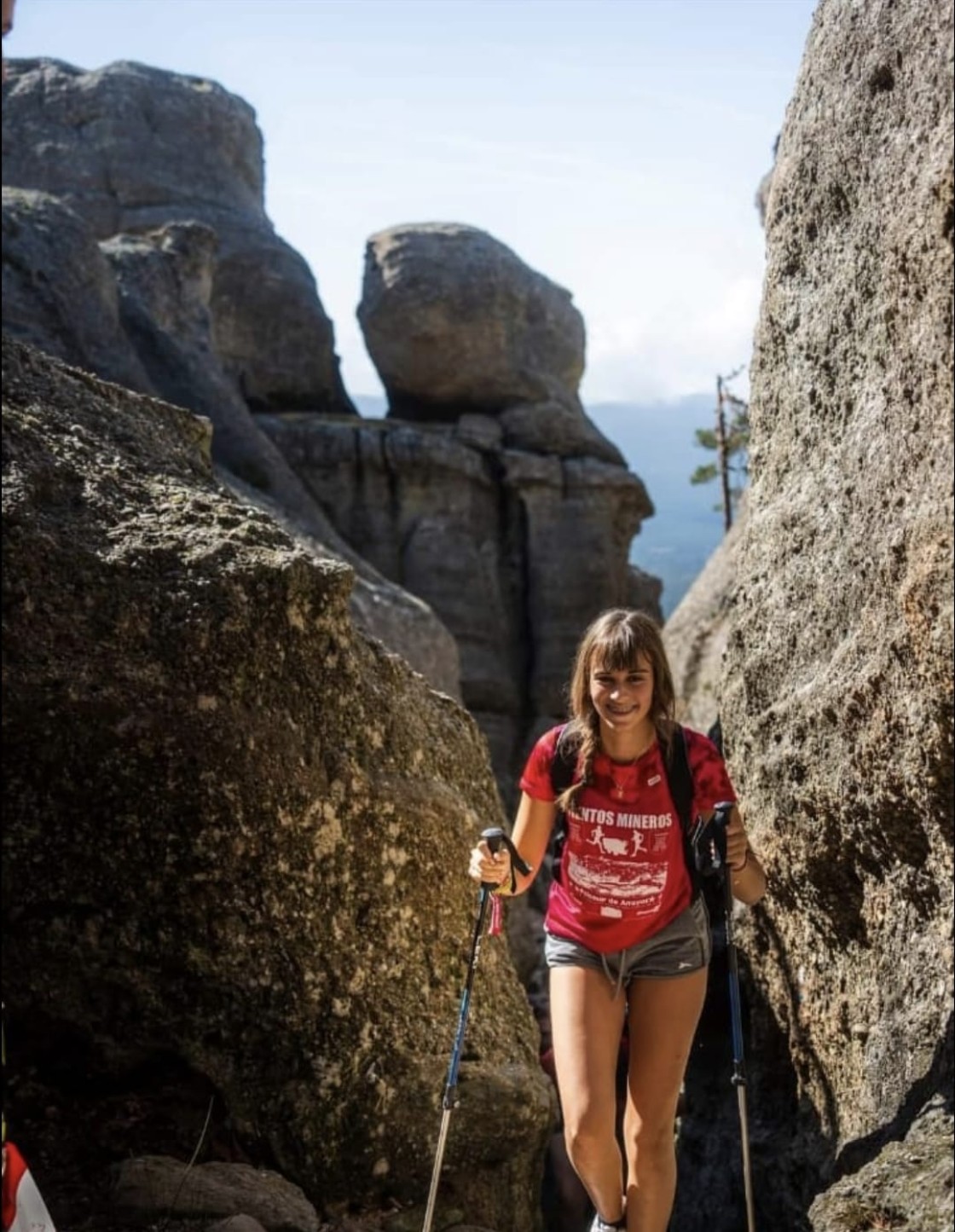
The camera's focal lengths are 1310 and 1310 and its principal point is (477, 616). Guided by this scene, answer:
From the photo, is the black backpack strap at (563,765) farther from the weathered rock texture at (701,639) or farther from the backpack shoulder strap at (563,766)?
the weathered rock texture at (701,639)

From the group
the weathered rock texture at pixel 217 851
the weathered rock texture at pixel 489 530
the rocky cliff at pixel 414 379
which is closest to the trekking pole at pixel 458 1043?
the weathered rock texture at pixel 217 851

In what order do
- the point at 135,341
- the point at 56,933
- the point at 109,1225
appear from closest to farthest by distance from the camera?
the point at 109,1225 → the point at 56,933 → the point at 135,341

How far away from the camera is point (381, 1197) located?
7133 mm

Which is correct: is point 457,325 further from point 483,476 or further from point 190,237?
point 190,237

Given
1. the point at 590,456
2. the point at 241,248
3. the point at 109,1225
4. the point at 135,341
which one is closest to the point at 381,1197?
the point at 109,1225

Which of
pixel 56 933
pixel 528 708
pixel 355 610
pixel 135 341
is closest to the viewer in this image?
pixel 56 933

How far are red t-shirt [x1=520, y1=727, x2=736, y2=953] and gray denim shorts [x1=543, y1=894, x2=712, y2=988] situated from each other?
3 centimetres

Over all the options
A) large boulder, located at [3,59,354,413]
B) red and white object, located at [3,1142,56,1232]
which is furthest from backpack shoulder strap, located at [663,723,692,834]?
large boulder, located at [3,59,354,413]

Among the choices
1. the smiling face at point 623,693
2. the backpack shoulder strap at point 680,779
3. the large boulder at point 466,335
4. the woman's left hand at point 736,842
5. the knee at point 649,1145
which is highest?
the large boulder at point 466,335

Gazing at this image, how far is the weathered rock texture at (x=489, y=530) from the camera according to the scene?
32.8 meters

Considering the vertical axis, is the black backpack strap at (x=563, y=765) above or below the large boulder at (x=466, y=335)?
below

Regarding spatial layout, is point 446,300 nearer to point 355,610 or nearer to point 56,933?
point 355,610

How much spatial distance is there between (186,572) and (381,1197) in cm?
356

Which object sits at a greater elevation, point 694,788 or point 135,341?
point 135,341
